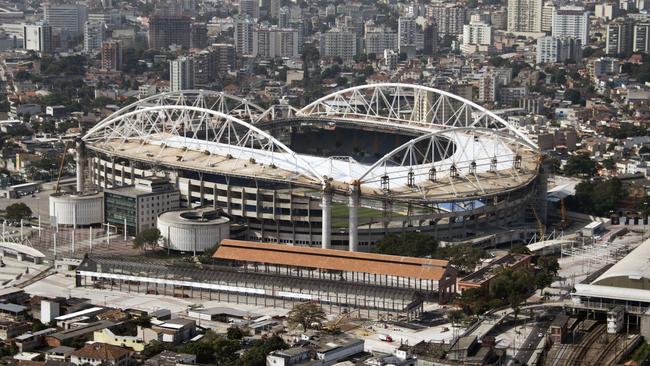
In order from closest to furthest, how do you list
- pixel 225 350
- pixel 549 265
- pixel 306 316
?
pixel 225 350, pixel 306 316, pixel 549 265

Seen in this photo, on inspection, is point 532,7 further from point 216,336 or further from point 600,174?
point 216,336

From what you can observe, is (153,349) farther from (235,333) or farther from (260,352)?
(260,352)

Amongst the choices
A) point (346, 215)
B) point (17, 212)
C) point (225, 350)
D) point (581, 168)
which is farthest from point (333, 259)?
point (581, 168)

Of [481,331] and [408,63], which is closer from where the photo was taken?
[481,331]

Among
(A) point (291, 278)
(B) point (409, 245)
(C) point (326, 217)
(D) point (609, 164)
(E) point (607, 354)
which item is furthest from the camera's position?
(D) point (609, 164)

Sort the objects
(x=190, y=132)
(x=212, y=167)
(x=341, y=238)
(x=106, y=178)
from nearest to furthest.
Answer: (x=341, y=238) → (x=212, y=167) → (x=106, y=178) → (x=190, y=132)

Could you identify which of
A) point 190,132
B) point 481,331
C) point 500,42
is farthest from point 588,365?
point 500,42

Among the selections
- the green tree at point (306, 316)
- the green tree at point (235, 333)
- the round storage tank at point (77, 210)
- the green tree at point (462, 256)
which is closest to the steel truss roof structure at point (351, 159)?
the round storage tank at point (77, 210)

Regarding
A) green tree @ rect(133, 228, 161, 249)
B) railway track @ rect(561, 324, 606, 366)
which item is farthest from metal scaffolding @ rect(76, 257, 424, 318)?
railway track @ rect(561, 324, 606, 366)
